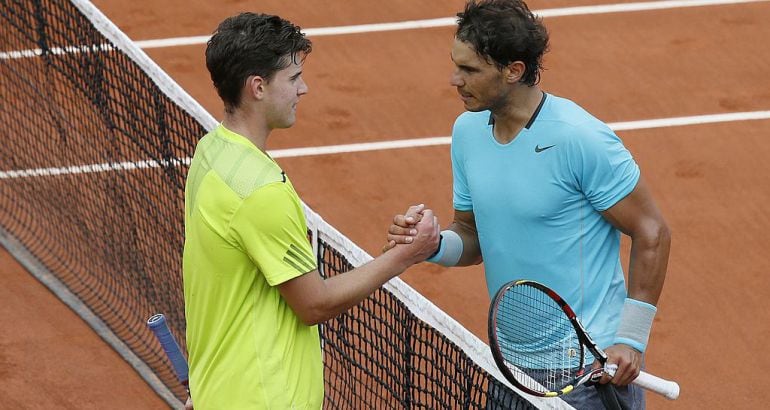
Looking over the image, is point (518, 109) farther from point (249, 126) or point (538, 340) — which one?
point (249, 126)

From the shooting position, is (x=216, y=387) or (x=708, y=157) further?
(x=708, y=157)

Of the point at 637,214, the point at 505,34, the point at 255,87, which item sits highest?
the point at 255,87

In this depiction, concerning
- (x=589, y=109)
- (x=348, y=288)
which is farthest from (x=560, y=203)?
(x=589, y=109)

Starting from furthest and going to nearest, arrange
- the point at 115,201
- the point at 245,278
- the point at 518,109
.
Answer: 1. the point at 115,201
2. the point at 518,109
3. the point at 245,278

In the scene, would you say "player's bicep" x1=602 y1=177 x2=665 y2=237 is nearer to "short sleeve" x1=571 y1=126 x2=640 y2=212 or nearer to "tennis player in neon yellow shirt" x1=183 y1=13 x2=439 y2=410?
"short sleeve" x1=571 y1=126 x2=640 y2=212

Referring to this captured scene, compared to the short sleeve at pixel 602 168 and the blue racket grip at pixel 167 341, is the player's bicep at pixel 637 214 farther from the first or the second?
the blue racket grip at pixel 167 341

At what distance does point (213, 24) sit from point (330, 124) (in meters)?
2.06

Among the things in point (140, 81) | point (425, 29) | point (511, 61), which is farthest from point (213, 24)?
point (511, 61)

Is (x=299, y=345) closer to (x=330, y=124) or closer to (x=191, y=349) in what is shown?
(x=191, y=349)

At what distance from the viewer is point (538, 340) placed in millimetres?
4520

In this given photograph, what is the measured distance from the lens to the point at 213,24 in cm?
1146

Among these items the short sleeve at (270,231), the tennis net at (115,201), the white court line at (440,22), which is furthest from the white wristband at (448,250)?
the white court line at (440,22)

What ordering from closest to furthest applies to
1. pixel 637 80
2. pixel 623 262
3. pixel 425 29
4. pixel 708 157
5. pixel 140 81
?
pixel 140 81, pixel 623 262, pixel 708 157, pixel 637 80, pixel 425 29

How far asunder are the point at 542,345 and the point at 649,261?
17.5 inches
